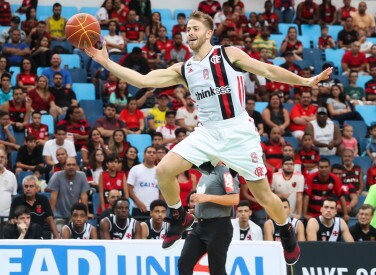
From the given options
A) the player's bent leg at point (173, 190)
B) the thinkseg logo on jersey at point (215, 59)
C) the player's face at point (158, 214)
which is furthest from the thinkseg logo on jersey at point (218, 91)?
the player's face at point (158, 214)

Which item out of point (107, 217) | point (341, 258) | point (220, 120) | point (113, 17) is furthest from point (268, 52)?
point (220, 120)

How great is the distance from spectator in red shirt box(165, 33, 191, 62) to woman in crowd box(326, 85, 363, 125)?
10.1ft

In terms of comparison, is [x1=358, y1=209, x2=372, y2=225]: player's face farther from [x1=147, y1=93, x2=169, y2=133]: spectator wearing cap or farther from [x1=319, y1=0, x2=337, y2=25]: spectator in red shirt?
[x1=319, y1=0, x2=337, y2=25]: spectator in red shirt

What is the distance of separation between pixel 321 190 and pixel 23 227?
16.9 feet

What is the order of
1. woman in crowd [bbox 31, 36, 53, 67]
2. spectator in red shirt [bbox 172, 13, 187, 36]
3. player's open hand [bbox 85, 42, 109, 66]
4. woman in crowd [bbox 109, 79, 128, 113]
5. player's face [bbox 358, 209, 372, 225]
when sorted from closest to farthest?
player's open hand [bbox 85, 42, 109, 66] → player's face [bbox 358, 209, 372, 225] → woman in crowd [bbox 109, 79, 128, 113] → woman in crowd [bbox 31, 36, 53, 67] → spectator in red shirt [bbox 172, 13, 187, 36]

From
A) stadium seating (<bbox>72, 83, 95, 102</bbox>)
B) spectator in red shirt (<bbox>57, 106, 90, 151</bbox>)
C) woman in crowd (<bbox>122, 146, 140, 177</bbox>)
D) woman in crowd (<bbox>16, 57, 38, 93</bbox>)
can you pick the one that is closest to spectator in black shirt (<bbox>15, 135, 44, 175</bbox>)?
spectator in red shirt (<bbox>57, 106, 90, 151</bbox>)

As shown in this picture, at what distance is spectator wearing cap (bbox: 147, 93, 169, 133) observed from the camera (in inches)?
664

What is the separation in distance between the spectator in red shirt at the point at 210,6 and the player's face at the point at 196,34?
13.4m

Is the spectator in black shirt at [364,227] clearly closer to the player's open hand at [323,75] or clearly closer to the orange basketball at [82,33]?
the player's open hand at [323,75]

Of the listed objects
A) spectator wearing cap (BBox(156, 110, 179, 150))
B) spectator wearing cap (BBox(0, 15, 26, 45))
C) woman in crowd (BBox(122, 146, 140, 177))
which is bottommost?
woman in crowd (BBox(122, 146, 140, 177))

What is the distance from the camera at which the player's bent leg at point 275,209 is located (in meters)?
8.29

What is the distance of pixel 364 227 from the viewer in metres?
13.1

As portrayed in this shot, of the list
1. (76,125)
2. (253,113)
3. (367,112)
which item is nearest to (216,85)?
(76,125)

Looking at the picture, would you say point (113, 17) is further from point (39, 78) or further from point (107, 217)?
point (107, 217)
